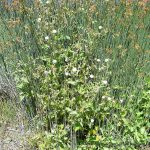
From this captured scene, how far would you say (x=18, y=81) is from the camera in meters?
3.67

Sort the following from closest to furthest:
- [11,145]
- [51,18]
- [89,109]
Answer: [89,109]
[11,145]
[51,18]

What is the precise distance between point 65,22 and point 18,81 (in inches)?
28.1

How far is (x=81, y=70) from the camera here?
3.57 metres

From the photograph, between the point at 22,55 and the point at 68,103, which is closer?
the point at 68,103

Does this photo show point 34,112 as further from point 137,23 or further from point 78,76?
point 137,23

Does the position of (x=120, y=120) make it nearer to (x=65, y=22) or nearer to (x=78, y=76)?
(x=78, y=76)

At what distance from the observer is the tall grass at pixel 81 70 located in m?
3.41

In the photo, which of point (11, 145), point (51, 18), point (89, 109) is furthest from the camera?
point (51, 18)

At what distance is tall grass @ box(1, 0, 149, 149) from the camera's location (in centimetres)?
341

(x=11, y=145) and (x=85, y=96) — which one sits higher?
(x=85, y=96)

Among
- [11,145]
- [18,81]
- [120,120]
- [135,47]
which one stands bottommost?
[11,145]

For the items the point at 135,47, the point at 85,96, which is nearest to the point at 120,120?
the point at 85,96

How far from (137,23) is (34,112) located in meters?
1.35

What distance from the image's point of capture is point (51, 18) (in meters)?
3.95
